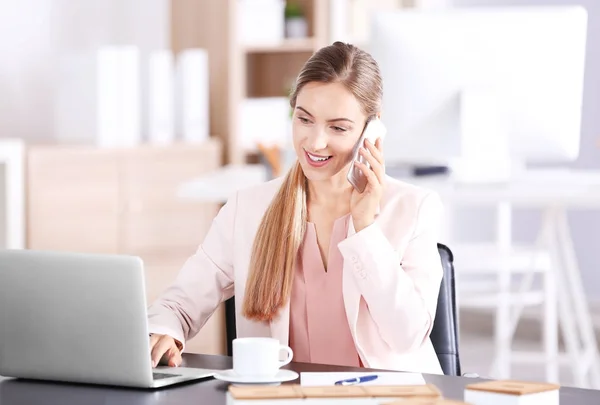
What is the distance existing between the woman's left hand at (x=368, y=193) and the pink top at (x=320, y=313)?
0.10m

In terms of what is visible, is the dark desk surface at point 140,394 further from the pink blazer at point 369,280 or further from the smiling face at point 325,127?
the smiling face at point 325,127

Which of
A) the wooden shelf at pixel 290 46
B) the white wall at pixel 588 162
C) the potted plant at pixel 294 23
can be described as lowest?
the white wall at pixel 588 162

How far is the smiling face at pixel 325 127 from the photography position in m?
1.88

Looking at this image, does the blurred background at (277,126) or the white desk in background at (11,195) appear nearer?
the blurred background at (277,126)

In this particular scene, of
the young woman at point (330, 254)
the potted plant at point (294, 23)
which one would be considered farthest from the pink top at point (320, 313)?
the potted plant at point (294, 23)

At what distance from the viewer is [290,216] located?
6.30ft

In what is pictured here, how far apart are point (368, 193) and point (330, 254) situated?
0.15 m

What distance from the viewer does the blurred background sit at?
305cm

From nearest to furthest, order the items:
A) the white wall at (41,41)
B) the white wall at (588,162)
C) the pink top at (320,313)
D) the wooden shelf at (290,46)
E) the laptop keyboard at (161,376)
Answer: the laptop keyboard at (161,376) < the pink top at (320,313) < the white wall at (41,41) < the wooden shelf at (290,46) < the white wall at (588,162)

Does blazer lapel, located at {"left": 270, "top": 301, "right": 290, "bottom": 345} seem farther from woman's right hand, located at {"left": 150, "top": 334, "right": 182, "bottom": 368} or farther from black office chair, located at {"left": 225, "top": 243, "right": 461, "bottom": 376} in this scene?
woman's right hand, located at {"left": 150, "top": 334, "right": 182, "bottom": 368}

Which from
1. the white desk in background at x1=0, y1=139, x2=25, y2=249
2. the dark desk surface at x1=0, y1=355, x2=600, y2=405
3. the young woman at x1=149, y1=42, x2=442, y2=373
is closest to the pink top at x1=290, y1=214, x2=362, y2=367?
the young woman at x1=149, y1=42, x2=442, y2=373

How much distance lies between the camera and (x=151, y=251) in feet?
14.2

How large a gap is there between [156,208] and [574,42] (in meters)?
1.97

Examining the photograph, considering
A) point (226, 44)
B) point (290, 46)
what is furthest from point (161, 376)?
point (290, 46)
